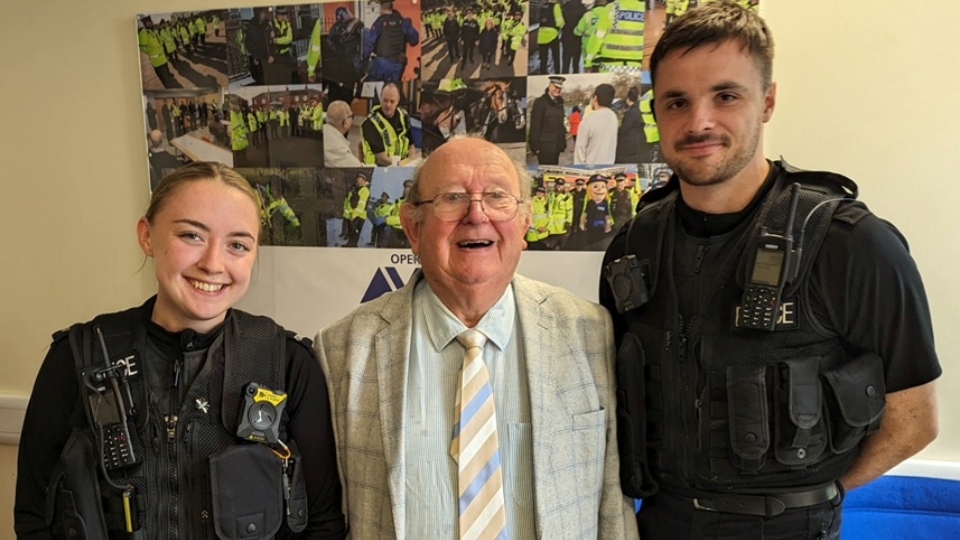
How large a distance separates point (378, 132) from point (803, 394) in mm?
1553

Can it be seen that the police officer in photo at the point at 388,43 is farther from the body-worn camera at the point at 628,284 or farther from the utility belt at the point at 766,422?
the utility belt at the point at 766,422

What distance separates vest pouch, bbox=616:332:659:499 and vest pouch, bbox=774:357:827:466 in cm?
27

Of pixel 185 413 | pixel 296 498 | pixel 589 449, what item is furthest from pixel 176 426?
pixel 589 449

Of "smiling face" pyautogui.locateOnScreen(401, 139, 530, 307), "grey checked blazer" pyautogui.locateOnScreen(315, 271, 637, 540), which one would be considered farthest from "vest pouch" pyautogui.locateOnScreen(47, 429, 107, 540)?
"smiling face" pyautogui.locateOnScreen(401, 139, 530, 307)

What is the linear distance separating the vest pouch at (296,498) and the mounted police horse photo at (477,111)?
4.06 ft

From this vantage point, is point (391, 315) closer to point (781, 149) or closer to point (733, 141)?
point (733, 141)

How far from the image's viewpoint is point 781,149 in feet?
6.46

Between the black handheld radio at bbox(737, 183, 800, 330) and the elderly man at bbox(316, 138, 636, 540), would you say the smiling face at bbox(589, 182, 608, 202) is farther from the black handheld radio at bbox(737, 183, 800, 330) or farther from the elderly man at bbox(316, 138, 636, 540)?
the black handheld radio at bbox(737, 183, 800, 330)

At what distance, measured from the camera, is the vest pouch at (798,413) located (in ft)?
4.14

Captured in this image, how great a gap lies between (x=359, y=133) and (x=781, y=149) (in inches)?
55.1

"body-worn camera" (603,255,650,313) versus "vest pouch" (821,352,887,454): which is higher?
"body-worn camera" (603,255,650,313)

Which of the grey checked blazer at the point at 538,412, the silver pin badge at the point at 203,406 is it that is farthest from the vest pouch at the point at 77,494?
the grey checked blazer at the point at 538,412

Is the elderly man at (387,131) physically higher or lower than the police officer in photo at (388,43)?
lower

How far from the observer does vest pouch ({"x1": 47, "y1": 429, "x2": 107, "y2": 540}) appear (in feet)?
3.78
